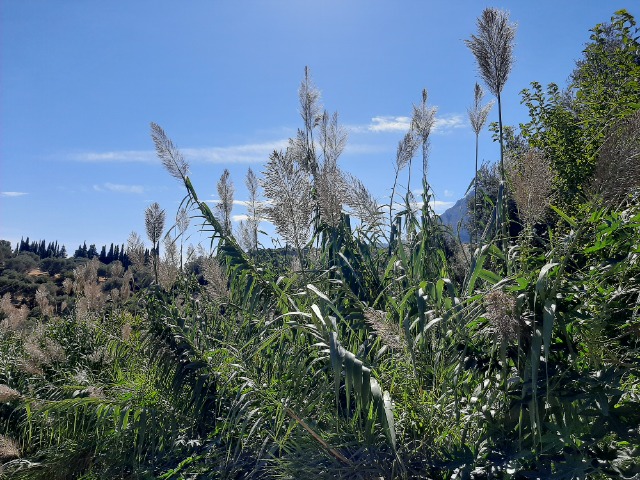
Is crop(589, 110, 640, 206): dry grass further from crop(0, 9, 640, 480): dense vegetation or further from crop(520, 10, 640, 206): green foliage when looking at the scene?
crop(520, 10, 640, 206): green foliage

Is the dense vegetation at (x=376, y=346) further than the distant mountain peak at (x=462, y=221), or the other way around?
the distant mountain peak at (x=462, y=221)

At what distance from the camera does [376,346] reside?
2584 mm

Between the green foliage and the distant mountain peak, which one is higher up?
the green foliage

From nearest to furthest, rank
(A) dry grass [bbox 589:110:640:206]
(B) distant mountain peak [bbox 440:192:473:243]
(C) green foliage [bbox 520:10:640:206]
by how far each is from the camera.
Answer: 1. (A) dry grass [bbox 589:110:640:206]
2. (B) distant mountain peak [bbox 440:192:473:243]
3. (C) green foliage [bbox 520:10:640:206]

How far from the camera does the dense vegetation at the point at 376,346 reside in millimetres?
1752

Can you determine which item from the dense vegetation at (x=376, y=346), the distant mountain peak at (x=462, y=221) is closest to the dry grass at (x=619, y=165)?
the dense vegetation at (x=376, y=346)

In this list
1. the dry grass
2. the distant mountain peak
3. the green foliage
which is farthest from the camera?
the green foliage

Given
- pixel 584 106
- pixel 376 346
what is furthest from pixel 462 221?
pixel 584 106

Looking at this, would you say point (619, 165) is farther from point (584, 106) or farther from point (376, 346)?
point (584, 106)

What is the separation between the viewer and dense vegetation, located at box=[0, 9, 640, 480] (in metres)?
1.75

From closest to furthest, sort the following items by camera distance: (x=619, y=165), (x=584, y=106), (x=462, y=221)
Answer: (x=619, y=165) < (x=462, y=221) < (x=584, y=106)

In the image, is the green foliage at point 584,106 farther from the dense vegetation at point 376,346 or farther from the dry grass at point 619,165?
the dry grass at point 619,165

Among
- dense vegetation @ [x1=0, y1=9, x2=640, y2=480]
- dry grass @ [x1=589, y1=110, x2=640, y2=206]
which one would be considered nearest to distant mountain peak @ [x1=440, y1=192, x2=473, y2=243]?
dense vegetation @ [x1=0, y1=9, x2=640, y2=480]

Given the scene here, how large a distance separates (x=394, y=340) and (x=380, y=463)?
0.47 meters
